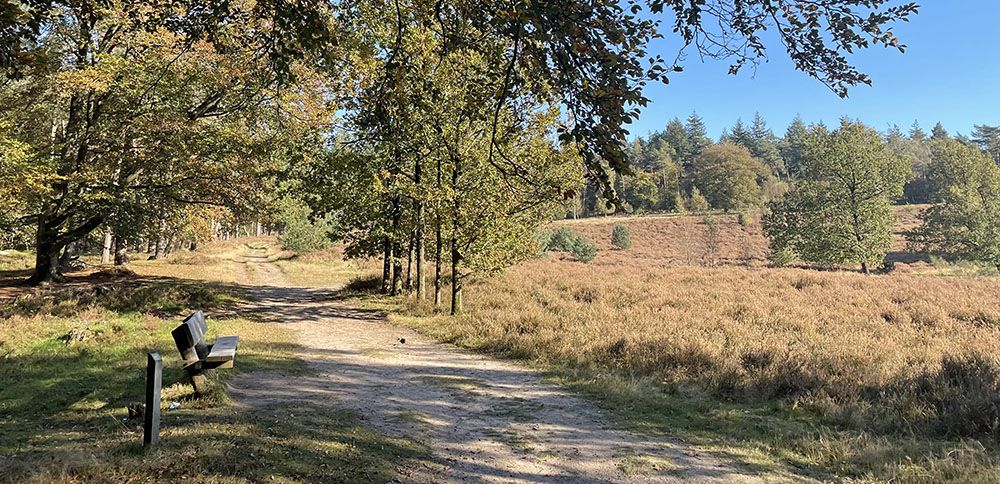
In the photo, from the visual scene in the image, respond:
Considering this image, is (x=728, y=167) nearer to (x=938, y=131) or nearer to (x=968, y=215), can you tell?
(x=968, y=215)

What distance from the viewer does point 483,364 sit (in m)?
9.24

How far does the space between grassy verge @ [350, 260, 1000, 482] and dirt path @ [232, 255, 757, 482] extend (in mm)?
587

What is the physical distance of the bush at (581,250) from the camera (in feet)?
143

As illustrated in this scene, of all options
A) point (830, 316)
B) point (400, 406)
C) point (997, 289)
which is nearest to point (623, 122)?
point (400, 406)

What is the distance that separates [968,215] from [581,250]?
31.4m

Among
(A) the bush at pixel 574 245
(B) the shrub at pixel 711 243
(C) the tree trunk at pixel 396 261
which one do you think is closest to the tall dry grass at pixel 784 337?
(C) the tree trunk at pixel 396 261

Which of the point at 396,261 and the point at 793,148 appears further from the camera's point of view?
the point at 793,148

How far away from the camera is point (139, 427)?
456 centimetres

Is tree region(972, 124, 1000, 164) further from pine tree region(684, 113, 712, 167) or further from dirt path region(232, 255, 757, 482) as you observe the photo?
dirt path region(232, 255, 757, 482)

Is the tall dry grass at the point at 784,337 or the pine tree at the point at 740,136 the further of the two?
the pine tree at the point at 740,136

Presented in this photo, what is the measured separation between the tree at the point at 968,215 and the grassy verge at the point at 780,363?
1214 inches

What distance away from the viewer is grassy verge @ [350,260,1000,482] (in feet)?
17.1

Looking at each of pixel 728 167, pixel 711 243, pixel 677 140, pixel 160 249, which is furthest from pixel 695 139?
pixel 160 249

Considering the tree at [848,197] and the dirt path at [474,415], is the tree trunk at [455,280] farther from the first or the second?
the tree at [848,197]
